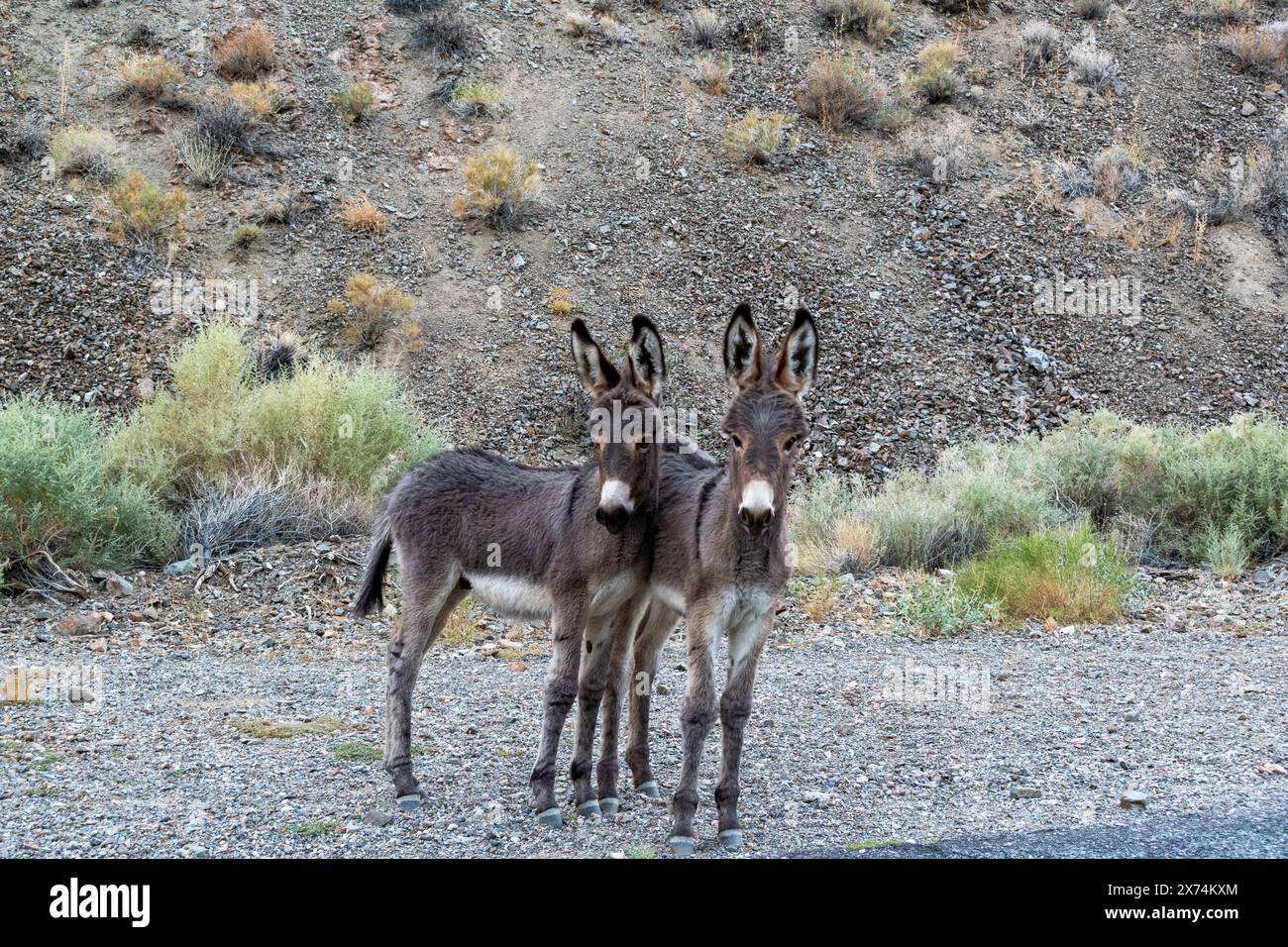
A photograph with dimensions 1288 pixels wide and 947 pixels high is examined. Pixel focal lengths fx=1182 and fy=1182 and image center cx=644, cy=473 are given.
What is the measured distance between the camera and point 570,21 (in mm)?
27078

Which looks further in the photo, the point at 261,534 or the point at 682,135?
the point at 682,135

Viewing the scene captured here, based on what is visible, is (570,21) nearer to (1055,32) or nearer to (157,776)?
(1055,32)

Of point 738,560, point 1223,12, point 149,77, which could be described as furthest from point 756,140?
point 738,560

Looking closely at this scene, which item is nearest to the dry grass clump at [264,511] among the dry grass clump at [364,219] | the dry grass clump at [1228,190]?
the dry grass clump at [364,219]

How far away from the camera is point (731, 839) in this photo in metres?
5.53

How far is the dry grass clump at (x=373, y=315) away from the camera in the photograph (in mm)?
20469

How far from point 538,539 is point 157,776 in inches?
98.7

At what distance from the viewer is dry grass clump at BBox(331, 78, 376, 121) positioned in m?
24.6

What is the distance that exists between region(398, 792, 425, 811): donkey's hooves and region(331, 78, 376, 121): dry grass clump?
2104 cm

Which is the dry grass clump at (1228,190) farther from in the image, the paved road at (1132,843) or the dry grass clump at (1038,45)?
the paved road at (1132,843)

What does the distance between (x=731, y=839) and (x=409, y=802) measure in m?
1.74

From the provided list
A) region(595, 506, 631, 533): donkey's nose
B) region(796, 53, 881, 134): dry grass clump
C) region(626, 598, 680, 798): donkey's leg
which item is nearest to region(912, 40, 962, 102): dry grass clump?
region(796, 53, 881, 134): dry grass clump

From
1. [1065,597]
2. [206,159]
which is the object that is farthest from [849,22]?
[1065,597]
